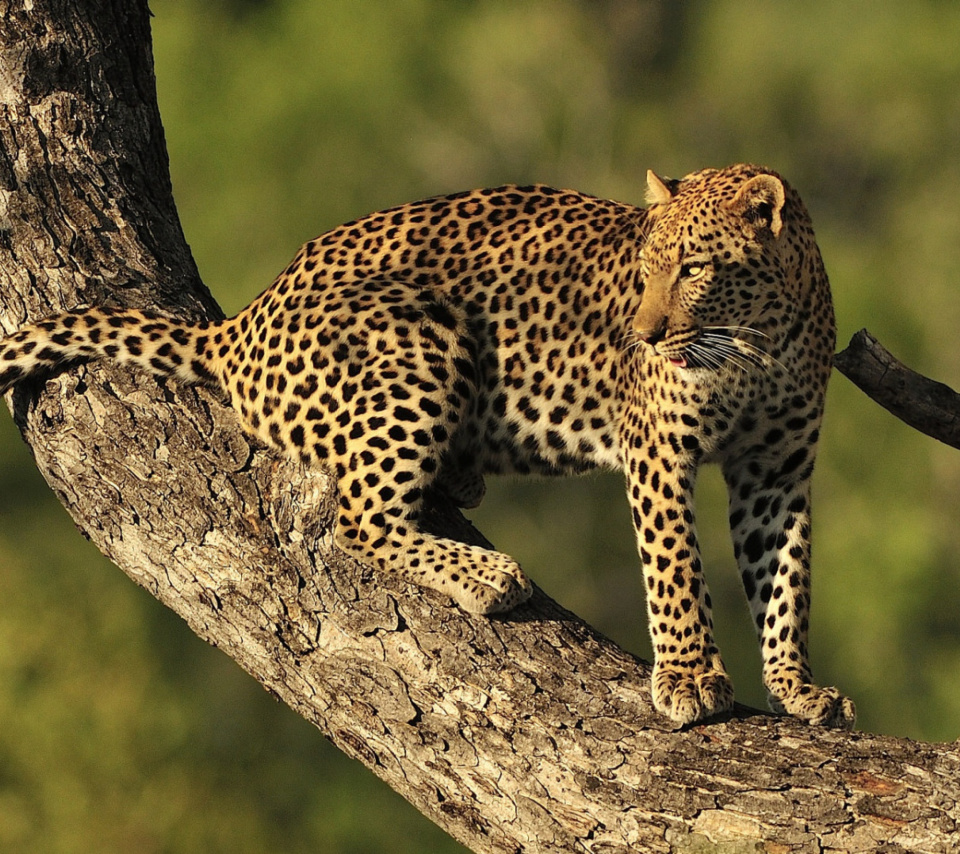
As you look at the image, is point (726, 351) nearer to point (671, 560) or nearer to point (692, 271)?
point (692, 271)

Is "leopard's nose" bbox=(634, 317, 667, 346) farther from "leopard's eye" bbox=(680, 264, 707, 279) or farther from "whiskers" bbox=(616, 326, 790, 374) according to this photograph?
"leopard's eye" bbox=(680, 264, 707, 279)

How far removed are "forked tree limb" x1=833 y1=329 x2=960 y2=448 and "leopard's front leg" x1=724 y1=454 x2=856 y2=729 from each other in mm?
660

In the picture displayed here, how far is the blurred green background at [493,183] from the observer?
19969mm

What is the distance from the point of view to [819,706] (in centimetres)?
629

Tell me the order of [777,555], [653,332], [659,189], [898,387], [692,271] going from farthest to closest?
[777,555] → [659,189] → [692,271] → [653,332] → [898,387]

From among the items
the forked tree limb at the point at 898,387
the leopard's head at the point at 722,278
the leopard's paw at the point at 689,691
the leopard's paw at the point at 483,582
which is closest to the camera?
the leopard's paw at the point at 689,691

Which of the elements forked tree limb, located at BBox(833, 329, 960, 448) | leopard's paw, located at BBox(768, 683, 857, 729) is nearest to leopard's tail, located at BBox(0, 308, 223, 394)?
forked tree limb, located at BBox(833, 329, 960, 448)

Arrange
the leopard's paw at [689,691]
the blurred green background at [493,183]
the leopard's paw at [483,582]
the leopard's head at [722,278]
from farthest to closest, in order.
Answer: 1. the blurred green background at [493,183]
2. the leopard's head at [722,278]
3. the leopard's paw at [483,582]
4. the leopard's paw at [689,691]

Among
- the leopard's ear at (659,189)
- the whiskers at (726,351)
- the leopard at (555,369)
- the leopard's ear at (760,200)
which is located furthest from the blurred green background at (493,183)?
the leopard's ear at (760,200)

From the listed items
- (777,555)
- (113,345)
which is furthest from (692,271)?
(113,345)

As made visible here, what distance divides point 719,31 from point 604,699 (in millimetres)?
30319

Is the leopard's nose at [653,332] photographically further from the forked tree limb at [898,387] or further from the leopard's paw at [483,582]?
the leopard's paw at [483,582]

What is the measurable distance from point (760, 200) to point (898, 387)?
868 millimetres

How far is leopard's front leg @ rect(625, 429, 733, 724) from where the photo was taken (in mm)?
6176
